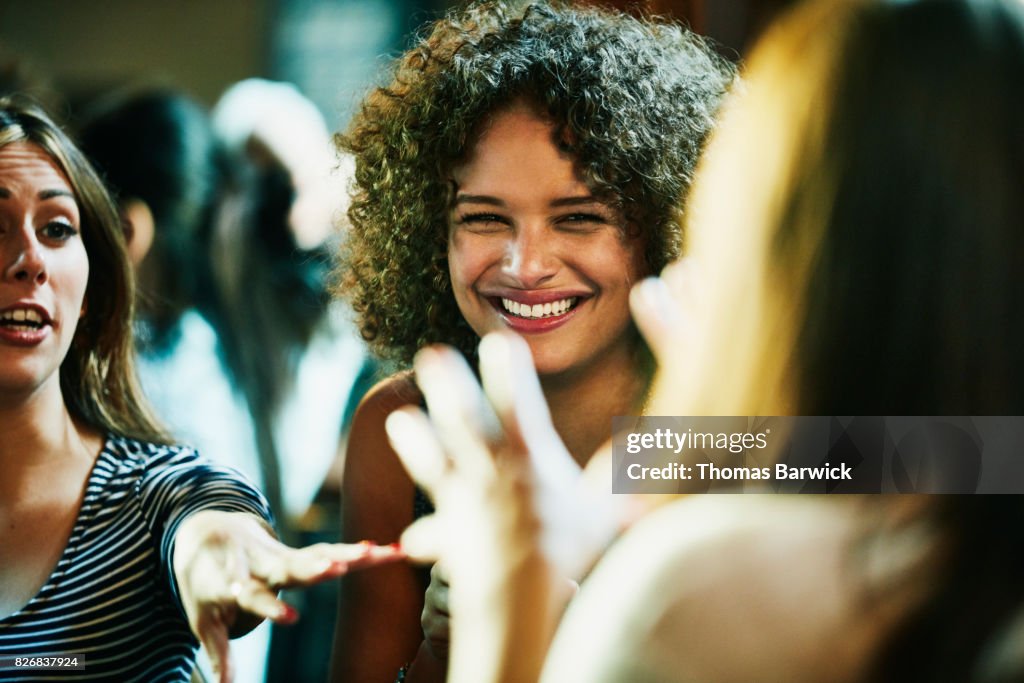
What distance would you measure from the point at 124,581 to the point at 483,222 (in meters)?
0.47

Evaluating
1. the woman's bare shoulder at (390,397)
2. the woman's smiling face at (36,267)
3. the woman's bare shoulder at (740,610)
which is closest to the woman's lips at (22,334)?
the woman's smiling face at (36,267)

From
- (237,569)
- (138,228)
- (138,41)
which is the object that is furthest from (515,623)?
(138,41)

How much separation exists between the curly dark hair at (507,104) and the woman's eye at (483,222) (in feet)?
0.12

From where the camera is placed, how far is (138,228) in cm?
142

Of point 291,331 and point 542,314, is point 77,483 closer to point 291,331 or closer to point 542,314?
point 542,314

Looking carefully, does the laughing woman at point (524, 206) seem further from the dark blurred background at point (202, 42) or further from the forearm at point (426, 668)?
the dark blurred background at point (202, 42)

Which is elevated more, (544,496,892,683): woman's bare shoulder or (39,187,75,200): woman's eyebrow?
(39,187,75,200): woman's eyebrow

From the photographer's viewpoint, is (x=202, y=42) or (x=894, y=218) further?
(x=202, y=42)

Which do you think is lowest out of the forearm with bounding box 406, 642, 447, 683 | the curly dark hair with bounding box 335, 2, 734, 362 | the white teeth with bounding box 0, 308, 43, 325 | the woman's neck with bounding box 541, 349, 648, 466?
the forearm with bounding box 406, 642, 447, 683

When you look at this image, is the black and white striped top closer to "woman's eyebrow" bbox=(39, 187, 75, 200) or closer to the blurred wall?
"woman's eyebrow" bbox=(39, 187, 75, 200)

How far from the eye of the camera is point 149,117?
165 centimetres

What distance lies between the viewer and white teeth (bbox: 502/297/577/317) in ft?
3.10

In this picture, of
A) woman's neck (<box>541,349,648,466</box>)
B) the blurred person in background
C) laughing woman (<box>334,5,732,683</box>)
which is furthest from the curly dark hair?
the blurred person in background

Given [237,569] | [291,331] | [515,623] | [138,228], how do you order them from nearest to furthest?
[515,623] < [237,569] < [138,228] < [291,331]
